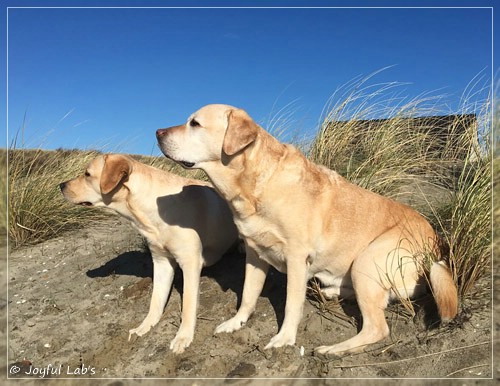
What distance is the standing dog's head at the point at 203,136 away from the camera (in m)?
3.41

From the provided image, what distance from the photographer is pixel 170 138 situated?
3459 millimetres

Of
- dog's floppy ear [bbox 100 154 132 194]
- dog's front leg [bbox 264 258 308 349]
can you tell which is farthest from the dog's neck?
dog's floppy ear [bbox 100 154 132 194]

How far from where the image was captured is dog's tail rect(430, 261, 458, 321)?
317cm

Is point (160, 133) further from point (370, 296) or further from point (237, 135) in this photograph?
point (370, 296)

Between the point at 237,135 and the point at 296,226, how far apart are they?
0.85 meters

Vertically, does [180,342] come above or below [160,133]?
below

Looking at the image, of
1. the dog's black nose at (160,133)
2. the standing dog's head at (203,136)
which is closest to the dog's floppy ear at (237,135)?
the standing dog's head at (203,136)

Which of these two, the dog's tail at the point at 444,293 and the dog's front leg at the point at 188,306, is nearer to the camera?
the dog's tail at the point at 444,293

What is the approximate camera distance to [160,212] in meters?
4.02

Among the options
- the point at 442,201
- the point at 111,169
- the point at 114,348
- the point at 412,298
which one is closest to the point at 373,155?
the point at 442,201

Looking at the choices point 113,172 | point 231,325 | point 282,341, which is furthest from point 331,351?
point 113,172

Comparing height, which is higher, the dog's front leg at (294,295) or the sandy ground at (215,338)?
the dog's front leg at (294,295)

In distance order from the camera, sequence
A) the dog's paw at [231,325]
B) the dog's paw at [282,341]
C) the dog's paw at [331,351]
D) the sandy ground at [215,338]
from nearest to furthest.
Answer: the sandy ground at [215,338] < the dog's paw at [331,351] < the dog's paw at [282,341] < the dog's paw at [231,325]

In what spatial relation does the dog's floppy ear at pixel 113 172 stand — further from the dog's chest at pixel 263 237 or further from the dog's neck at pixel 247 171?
the dog's chest at pixel 263 237
